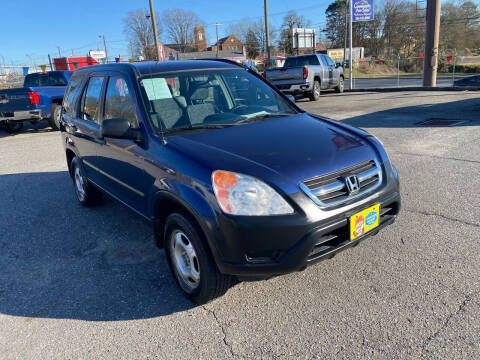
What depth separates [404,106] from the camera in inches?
470

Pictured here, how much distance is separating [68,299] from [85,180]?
2.13m

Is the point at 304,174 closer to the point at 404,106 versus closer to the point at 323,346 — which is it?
the point at 323,346

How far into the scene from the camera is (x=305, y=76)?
14727 millimetres

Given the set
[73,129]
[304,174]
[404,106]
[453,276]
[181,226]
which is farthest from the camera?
[404,106]

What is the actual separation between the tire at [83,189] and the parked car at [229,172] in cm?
90

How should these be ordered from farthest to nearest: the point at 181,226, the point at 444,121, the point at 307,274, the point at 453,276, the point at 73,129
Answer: the point at 444,121 < the point at 73,129 < the point at 307,274 < the point at 453,276 < the point at 181,226

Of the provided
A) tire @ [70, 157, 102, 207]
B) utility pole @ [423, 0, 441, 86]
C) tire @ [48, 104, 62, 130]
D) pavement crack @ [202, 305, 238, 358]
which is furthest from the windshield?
utility pole @ [423, 0, 441, 86]

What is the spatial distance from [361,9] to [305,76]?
19.5 feet

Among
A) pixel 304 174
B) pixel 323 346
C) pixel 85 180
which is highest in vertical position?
pixel 304 174

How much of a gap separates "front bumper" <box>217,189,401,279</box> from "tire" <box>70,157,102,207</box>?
9.88 ft

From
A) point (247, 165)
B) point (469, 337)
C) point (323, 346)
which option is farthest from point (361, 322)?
point (247, 165)

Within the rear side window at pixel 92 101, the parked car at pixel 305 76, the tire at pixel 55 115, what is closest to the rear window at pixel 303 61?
the parked car at pixel 305 76

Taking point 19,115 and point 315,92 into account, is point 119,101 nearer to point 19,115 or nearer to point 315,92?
point 19,115

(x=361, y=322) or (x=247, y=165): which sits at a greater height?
(x=247, y=165)
